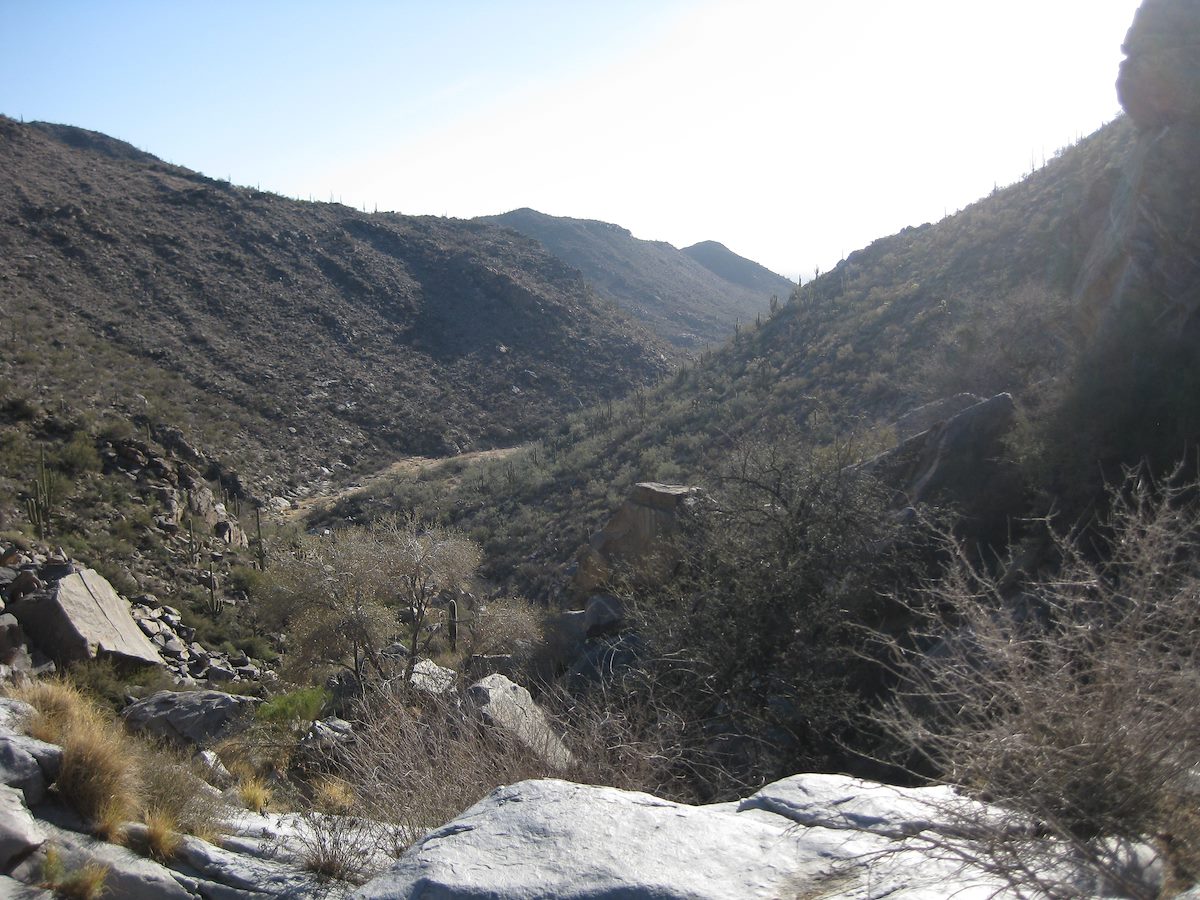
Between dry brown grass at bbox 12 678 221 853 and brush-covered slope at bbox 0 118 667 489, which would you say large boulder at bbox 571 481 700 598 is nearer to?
dry brown grass at bbox 12 678 221 853

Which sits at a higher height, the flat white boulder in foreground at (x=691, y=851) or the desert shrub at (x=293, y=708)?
the flat white boulder in foreground at (x=691, y=851)

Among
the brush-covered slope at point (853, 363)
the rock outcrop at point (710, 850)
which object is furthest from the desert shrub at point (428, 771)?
the brush-covered slope at point (853, 363)

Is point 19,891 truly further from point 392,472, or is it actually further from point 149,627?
point 392,472

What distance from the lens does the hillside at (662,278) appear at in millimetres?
59031

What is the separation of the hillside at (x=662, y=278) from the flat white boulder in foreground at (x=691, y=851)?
48844 millimetres

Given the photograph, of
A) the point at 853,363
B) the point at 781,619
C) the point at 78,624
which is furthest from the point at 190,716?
the point at 853,363

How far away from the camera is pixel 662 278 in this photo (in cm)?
6900

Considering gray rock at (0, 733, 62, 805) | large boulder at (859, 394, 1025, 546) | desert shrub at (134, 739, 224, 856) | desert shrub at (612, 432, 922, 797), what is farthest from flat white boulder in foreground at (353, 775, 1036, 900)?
large boulder at (859, 394, 1025, 546)

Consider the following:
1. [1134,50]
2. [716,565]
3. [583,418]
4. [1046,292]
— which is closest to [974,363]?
[1046,292]

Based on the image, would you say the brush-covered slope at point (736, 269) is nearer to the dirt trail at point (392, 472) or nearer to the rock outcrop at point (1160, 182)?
the dirt trail at point (392, 472)

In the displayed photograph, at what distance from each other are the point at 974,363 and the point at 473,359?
2860cm

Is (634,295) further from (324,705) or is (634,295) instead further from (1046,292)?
(324,705)

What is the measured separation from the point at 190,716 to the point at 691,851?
31.4ft

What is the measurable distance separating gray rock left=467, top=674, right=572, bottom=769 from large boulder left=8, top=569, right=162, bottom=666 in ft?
24.8
